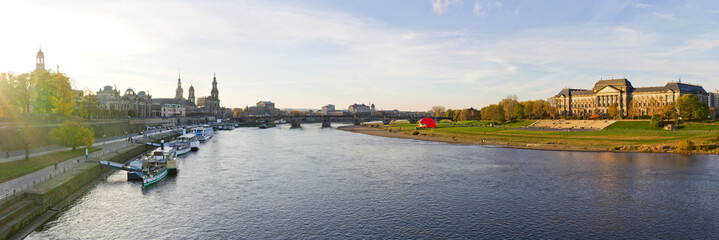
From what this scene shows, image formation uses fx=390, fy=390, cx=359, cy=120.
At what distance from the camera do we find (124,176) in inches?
1927

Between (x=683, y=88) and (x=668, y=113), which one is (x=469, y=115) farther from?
(x=668, y=113)

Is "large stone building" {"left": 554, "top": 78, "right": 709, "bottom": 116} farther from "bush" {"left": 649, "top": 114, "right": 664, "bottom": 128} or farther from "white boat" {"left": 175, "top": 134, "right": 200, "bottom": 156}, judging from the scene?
"white boat" {"left": 175, "top": 134, "right": 200, "bottom": 156}

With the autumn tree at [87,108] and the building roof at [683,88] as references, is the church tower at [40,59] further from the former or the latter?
the building roof at [683,88]

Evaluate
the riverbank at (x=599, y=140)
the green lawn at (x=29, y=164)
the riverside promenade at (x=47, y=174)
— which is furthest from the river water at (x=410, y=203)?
the riverbank at (x=599, y=140)

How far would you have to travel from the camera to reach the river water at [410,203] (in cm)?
2775

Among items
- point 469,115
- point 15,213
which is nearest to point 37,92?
point 15,213

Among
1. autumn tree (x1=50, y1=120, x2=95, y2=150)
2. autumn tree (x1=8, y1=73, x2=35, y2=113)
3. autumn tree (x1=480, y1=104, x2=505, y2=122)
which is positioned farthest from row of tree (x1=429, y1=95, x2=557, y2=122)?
autumn tree (x1=8, y1=73, x2=35, y2=113)

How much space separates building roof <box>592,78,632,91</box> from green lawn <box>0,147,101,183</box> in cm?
17019

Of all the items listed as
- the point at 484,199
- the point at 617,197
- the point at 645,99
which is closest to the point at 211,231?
the point at 484,199

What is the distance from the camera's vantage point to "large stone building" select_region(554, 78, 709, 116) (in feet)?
443

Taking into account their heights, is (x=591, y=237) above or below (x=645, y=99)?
below

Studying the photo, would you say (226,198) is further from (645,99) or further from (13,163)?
(645,99)

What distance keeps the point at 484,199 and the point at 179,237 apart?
25569 millimetres

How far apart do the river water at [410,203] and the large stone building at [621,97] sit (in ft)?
317
